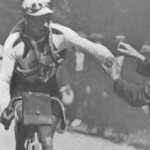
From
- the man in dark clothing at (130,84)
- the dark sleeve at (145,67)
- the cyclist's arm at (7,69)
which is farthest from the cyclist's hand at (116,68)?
the cyclist's arm at (7,69)

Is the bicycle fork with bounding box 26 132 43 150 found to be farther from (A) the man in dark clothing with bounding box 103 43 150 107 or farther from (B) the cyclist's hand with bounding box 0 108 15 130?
(A) the man in dark clothing with bounding box 103 43 150 107

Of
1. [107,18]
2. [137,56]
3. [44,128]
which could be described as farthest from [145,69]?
[44,128]

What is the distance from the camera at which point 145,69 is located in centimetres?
517

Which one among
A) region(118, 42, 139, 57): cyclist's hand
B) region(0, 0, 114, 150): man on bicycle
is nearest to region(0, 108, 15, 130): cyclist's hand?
region(0, 0, 114, 150): man on bicycle

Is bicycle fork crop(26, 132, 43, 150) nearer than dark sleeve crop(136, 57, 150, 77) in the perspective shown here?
Yes

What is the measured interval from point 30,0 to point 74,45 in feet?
1.59

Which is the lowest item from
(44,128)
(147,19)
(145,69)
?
(44,128)

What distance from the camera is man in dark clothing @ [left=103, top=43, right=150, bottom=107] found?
5137 mm

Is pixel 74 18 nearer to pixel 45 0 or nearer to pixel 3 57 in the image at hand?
pixel 45 0

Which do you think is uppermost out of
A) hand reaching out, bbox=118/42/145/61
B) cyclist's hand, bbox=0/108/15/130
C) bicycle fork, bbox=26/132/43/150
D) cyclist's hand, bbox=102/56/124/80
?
hand reaching out, bbox=118/42/145/61

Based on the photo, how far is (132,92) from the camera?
16.9 feet

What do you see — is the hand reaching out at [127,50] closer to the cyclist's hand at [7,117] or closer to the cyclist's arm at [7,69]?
the cyclist's arm at [7,69]

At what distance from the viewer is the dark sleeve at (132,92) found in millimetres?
5133

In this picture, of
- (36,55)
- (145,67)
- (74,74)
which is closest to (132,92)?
Result: (145,67)
